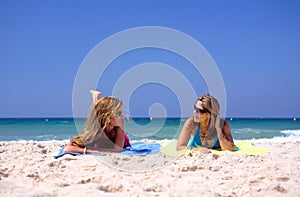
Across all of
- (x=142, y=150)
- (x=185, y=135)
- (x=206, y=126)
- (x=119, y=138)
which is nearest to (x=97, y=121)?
(x=119, y=138)

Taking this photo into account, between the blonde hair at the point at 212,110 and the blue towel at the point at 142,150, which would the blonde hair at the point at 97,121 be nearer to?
the blue towel at the point at 142,150

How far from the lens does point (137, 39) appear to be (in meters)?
6.13

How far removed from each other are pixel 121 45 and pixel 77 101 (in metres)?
1.34

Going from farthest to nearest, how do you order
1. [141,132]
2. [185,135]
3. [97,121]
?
1. [141,132]
2. [185,135]
3. [97,121]

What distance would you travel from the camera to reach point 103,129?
4922 mm

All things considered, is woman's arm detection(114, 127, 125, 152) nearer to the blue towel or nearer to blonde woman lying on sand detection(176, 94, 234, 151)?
the blue towel

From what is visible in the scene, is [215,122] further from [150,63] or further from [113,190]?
[113,190]

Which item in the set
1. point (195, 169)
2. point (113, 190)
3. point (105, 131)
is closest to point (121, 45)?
point (105, 131)

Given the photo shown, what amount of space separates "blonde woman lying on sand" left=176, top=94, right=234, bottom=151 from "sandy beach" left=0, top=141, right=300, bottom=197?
2.96ft

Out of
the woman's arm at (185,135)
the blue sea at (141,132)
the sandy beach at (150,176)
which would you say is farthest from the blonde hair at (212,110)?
the blue sea at (141,132)

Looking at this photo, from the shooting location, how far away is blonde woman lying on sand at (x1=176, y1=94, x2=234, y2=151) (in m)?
5.19

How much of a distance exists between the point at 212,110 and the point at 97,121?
1.85 m

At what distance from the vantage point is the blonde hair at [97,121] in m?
4.86

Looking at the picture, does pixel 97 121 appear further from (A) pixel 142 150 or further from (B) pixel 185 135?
(B) pixel 185 135
